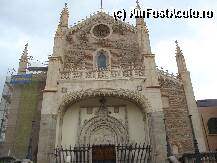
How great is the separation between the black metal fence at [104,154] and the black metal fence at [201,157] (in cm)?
539

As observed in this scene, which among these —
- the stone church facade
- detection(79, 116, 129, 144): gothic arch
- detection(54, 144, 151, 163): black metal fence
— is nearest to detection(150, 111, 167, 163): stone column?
the stone church facade

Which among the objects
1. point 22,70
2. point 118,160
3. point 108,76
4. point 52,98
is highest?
point 22,70

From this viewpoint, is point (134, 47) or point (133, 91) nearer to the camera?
point (133, 91)

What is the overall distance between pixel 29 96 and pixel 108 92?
8.20m

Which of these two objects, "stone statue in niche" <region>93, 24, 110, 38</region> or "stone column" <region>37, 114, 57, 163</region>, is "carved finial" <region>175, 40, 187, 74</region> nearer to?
"stone statue in niche" <region>93, 24, 110, 38</region>

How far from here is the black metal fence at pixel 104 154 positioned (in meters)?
19.9

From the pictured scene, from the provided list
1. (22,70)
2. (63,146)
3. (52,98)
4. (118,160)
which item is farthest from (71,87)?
(22,70)

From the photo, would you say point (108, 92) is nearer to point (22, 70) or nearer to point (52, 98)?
point (52, 98)

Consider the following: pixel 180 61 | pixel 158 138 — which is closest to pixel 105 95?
pixel 158 138

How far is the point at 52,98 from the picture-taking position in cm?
2175

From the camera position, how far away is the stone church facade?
20875mm

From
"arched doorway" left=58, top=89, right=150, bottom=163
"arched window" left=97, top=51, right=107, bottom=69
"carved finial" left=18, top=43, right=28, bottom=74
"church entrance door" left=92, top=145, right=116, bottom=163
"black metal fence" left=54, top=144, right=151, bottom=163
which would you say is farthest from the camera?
"carved finial" left=18, top=43, right=28, bottom=74

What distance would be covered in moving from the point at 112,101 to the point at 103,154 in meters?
4.14

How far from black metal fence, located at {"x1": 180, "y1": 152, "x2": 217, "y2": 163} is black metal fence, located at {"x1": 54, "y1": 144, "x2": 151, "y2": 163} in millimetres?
5386
